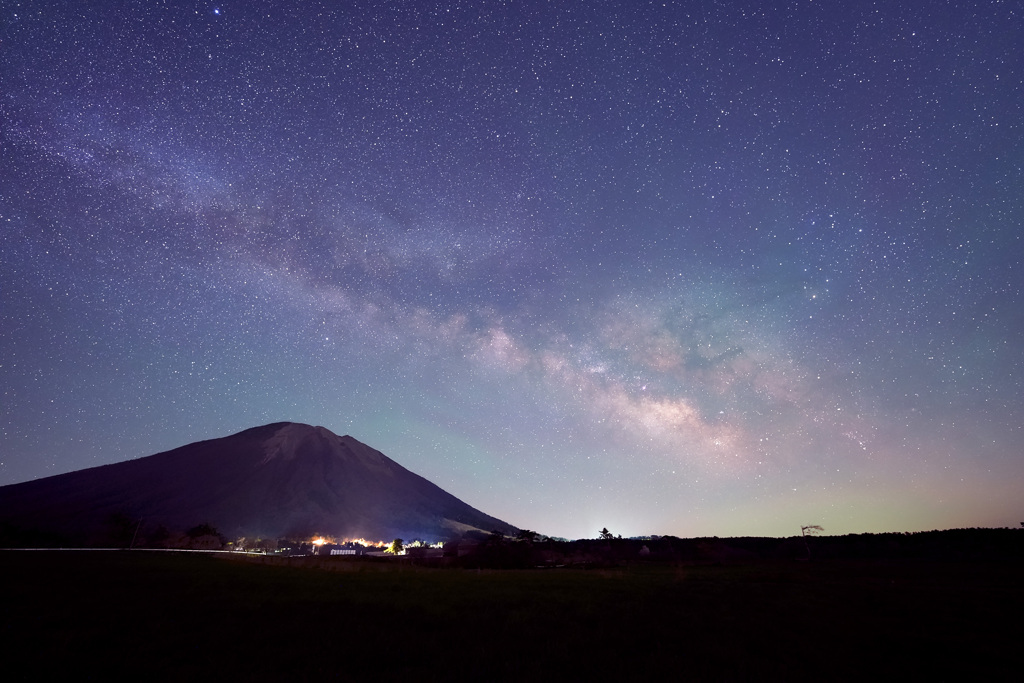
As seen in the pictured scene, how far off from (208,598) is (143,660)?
11148 millimetres

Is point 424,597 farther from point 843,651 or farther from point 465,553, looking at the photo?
point 465,553

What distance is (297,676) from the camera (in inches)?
355

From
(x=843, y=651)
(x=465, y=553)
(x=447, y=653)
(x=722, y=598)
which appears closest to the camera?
(x=447, y=653)

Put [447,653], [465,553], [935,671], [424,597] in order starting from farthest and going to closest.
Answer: [465,553]
[424,597]
[935,671]
[447,653]

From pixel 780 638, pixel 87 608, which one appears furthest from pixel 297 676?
pixel 780 638

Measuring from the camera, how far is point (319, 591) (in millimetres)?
23625

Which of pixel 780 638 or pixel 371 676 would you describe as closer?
pixel 371 676

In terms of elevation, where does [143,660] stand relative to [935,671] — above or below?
above

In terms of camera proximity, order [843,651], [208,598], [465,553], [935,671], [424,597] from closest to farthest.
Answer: [935,671] → [843,651] → [208,598] → [424,597] → [465,553]

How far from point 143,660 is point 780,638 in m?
17.2

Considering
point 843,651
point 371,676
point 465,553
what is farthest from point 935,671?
point 465,553

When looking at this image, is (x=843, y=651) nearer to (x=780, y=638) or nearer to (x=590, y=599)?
(x=780, y=638)

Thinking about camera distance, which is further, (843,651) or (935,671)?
(843,651)

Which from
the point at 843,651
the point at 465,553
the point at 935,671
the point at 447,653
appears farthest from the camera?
the point at 465,553
